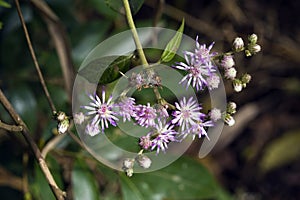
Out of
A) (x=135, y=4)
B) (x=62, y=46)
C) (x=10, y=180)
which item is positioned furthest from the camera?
(x=10, y=180)

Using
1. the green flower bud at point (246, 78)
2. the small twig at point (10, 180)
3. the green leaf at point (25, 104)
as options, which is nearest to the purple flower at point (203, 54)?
the green flower bud at point (246, 78)

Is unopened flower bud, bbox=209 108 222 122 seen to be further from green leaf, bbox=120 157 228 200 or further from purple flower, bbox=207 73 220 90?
green leaf, bbox=120 157 228 200

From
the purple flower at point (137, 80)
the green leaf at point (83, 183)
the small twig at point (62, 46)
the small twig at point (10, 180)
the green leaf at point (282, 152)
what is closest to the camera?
the purple flower at point (137, 80)

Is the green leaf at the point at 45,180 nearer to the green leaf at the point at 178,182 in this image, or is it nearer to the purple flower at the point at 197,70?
the green leaf at the point at 178,182

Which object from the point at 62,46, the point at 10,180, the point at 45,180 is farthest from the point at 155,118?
the point at 10,180

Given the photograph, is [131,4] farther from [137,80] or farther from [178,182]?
[178,182]

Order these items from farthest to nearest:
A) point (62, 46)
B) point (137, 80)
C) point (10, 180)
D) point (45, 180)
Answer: point (10, 180) → point (62, 46) → point (45, 180) → point (137, 80)

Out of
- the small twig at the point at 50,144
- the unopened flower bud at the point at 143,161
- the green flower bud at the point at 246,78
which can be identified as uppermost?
the small twig at the point at 50,144
